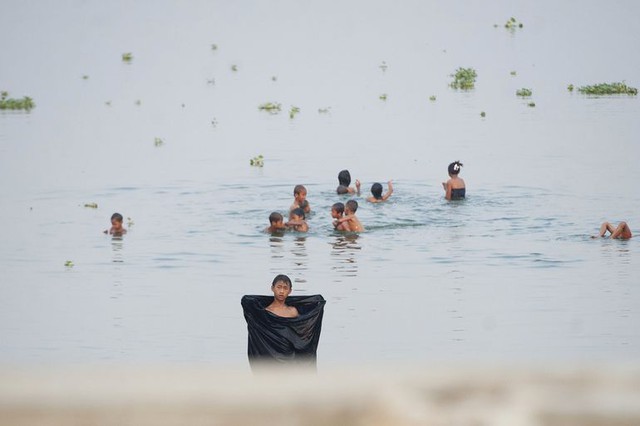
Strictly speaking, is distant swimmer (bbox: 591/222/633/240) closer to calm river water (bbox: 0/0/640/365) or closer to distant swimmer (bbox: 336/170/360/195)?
calm river water (bbox: 0/0/640/365)

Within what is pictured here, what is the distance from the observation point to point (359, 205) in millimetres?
19984

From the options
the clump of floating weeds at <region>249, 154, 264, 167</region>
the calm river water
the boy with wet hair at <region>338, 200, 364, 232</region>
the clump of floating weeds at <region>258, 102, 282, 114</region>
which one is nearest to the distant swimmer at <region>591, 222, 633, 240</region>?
the calm river water

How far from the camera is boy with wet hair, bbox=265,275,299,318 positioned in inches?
408

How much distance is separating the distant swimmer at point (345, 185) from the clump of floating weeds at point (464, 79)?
13.7 metres

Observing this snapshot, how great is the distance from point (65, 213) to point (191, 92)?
14.6 metres

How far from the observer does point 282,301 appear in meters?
10.5

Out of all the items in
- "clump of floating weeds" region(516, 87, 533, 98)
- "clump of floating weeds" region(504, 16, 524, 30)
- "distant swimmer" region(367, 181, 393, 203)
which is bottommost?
"distant swimmer" region(367, 181, 393, 203)

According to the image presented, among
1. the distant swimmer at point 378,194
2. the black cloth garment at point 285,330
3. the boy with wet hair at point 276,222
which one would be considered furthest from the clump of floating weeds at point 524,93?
the black cloth garment at point 285,330

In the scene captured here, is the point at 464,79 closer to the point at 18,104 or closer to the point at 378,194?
the point at 18,104

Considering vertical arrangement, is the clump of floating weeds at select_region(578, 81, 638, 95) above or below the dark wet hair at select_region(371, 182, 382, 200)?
above

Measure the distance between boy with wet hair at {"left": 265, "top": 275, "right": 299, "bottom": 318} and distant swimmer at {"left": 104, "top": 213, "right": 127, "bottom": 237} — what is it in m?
8.43

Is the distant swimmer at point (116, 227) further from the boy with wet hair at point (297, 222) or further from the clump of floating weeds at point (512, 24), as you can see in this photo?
the clump of floating weeds at point (512, 24)

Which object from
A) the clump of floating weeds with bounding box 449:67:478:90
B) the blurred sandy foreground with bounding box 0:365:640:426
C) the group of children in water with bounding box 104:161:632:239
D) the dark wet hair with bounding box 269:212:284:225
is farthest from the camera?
the clump of floating weeds with bounding box 449:67:478:90

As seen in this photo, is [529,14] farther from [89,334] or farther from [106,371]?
[106,371]
